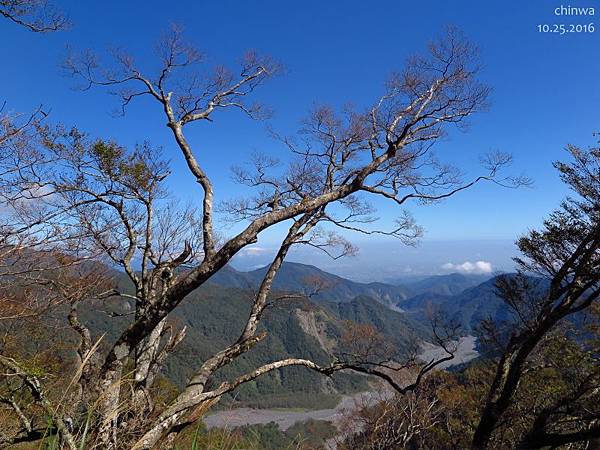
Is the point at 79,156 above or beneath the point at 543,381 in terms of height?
above

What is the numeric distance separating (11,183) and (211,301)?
647 feet

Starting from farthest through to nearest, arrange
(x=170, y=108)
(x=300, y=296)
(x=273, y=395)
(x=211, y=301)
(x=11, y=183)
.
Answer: (x=211, y=301)
(x=273, y=395)
(x=300, y=296)
(x=170, y=108)
(x=11, y=183)

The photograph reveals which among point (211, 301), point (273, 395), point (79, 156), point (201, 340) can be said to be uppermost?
point (79, 156)

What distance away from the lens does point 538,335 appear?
6277 millimetres

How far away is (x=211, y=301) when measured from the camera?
193500mm

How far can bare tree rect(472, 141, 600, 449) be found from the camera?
6.04m

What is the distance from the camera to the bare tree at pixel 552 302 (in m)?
6.04

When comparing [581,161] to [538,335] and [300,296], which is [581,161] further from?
[300,296]

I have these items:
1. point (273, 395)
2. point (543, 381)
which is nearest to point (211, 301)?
point (273, 395)

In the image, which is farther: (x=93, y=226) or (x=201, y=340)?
(x=201, y=340)

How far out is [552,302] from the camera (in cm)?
656

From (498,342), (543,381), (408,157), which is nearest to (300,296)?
(408,157)

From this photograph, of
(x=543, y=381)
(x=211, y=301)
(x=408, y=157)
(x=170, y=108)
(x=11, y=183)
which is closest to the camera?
(x=11, y=183)

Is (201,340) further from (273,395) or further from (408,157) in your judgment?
(408,157)
